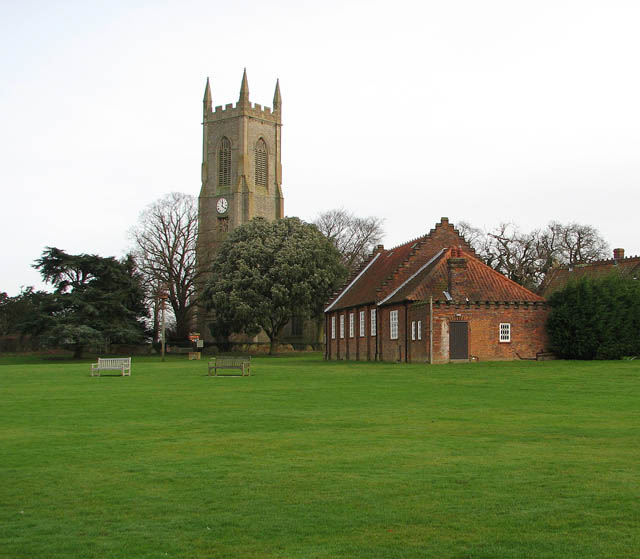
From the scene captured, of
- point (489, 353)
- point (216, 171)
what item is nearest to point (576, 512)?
point (489, 353)

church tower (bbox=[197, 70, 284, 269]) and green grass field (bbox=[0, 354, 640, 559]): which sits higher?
church tower (bbox=[197, 70, 284, 269])

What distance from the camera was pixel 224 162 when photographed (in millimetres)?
106312

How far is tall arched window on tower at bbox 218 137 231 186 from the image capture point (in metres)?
106

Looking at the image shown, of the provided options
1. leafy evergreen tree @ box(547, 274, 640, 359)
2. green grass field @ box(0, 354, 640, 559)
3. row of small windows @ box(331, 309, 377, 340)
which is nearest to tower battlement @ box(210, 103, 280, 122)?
row of small windows @ box(331, 309, 377, 340)

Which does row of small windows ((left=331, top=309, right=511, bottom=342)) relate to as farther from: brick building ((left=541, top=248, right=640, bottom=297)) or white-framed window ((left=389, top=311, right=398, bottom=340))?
brick building ((left=541, top=248, right=640, bottom=297))

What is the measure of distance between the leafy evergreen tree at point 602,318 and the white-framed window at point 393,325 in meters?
9.03

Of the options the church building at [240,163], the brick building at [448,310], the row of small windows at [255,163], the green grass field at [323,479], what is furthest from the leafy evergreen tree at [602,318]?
the row of small windows at [255,163]

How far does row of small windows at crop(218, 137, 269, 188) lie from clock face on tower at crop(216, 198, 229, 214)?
232 centimetres

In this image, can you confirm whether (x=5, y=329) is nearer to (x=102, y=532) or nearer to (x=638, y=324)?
(x=638, y=324)

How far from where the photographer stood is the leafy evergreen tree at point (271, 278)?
67875 millimetres

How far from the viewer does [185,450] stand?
12352 millimetres

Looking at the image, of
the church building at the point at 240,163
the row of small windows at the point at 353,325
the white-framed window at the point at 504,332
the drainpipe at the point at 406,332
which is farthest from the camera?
the church building at the point at 240,163

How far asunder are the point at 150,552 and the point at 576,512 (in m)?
4.26

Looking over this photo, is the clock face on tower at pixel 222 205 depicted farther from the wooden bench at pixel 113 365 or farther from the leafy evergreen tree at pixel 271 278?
the wooden bench at pixel 113 365
